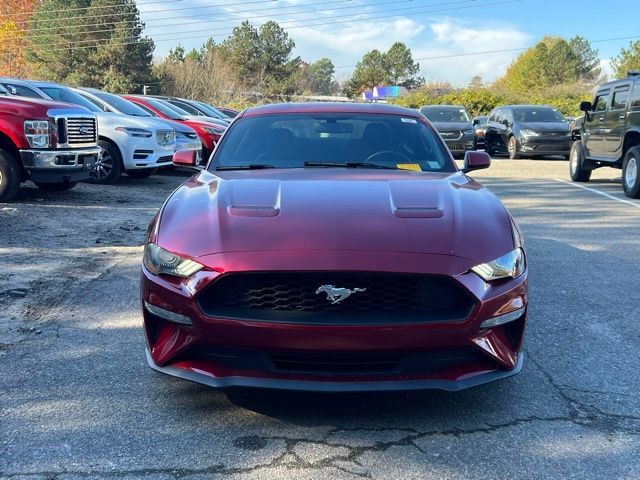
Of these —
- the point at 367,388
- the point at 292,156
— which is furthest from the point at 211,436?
the point at 292,156

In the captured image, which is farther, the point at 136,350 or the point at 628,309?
the point at 628,309

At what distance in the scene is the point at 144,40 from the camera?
2116 inches

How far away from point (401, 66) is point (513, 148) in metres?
50.8

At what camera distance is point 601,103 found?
12.7 meters

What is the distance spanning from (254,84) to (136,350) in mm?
56014

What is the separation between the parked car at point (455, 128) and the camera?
19.7 m

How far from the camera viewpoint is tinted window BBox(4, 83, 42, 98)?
9961 mm

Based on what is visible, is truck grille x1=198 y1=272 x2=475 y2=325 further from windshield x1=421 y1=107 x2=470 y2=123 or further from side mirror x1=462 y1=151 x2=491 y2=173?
windshield x1=421 y1=107 x2=470 y2=123

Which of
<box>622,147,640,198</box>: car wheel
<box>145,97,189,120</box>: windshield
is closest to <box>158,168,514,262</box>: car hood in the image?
<box>622,147,640,198</box>: car wheel

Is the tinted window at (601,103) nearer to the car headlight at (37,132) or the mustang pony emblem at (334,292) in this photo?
the car headlight at (37,132)

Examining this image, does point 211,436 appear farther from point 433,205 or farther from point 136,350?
point 433,205

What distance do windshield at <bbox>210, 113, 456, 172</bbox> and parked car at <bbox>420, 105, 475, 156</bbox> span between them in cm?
1477

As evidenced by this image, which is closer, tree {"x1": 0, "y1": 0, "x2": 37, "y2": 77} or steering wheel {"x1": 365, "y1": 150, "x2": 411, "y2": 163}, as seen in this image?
steering wheel {"x1": 365, "y1": 150, "x2": 411, "y2": 163}

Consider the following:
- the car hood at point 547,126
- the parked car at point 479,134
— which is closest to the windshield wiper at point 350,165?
the car hood at point 547,126
